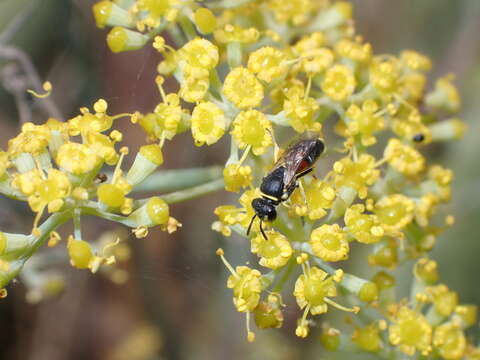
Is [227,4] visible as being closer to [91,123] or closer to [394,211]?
[91,123]

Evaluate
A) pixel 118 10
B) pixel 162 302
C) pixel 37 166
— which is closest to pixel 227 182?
pixel 37 166

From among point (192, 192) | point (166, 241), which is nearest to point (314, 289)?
point (192, 192)

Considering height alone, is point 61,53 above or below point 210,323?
above

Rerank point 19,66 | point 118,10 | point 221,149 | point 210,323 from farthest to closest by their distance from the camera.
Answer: point 210,323
point 221,149
point 19,66
point 118,10

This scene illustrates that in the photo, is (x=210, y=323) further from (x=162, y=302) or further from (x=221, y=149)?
(x=221, y=149)

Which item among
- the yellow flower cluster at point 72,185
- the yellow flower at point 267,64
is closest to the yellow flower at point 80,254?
the yellow flower cluster at point 72,185

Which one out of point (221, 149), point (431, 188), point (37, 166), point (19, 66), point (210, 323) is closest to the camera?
point (37, 166)

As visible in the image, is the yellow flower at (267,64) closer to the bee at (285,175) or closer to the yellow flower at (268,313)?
the bee at (285,175)

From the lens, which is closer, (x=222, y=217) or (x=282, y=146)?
(x=222, y=217)
